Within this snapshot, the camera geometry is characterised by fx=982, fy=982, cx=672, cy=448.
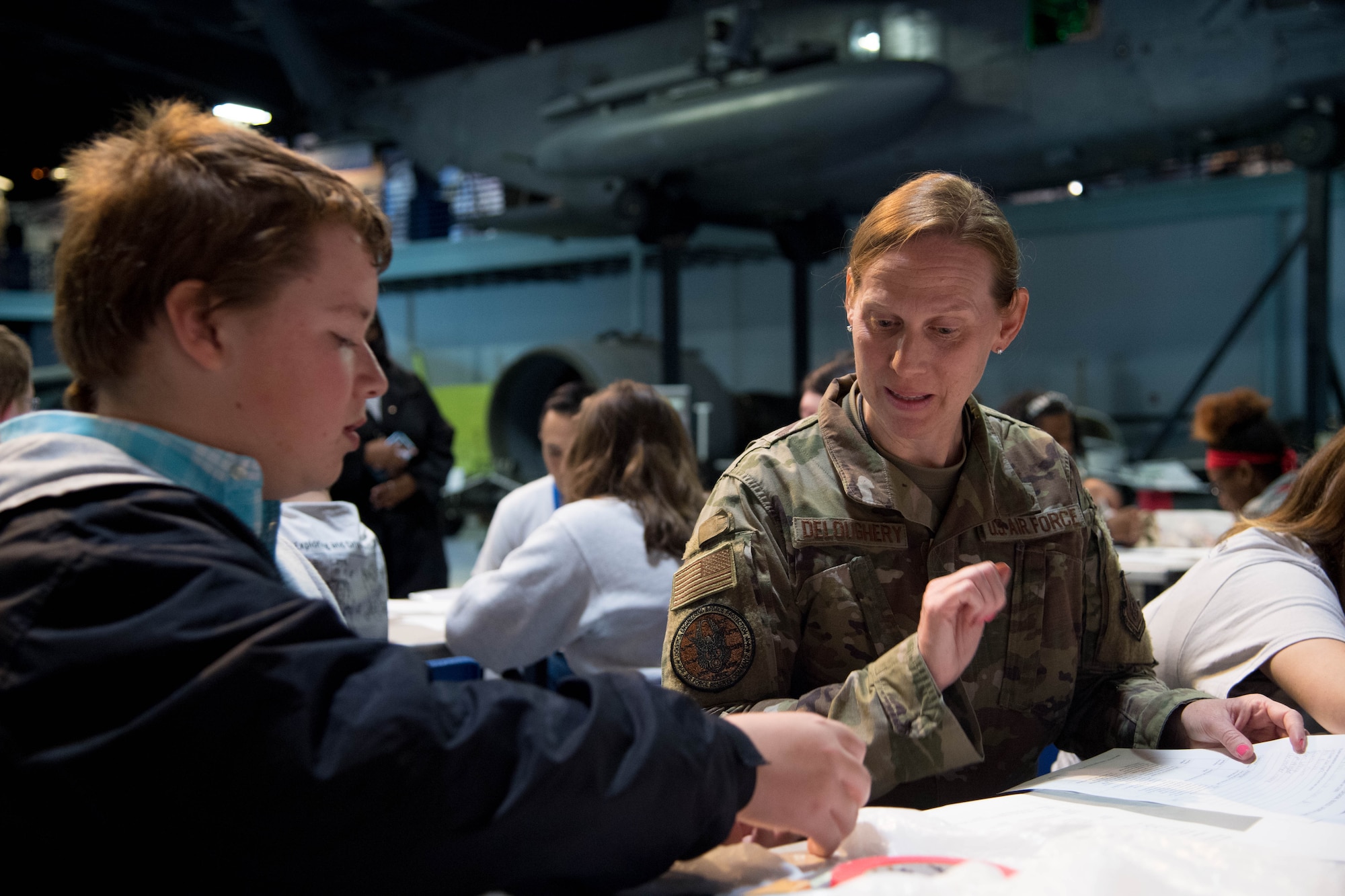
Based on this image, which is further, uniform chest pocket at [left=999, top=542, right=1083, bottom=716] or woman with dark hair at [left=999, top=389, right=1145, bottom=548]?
woman with dark hair at [left=999, top=389, right=1145, bottom=548]

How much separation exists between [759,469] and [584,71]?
743cm

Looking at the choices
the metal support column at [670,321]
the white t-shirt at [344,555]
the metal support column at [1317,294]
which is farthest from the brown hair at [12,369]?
the metal support column at [1317,294]

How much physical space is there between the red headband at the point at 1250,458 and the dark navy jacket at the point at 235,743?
307 centimetres

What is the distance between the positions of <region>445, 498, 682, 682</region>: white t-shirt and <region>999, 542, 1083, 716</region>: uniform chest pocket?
0.90 m

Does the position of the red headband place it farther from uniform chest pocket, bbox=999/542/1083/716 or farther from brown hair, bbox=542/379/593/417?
uniform chest pocket, bbox=999/542/1083/716

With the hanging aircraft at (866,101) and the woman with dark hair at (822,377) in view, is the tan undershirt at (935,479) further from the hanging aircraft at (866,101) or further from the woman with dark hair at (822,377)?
the hanging aircraft at (866,101)

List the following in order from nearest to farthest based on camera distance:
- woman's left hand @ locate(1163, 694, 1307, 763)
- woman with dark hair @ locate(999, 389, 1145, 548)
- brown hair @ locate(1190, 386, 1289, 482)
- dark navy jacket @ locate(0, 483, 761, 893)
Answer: dark navy jacket @ locate(0, 483, 761, 893), woman's left hand @ locate(1163, 694, 1307, 763), brown hair @ locate(1190, 386, 1289, 482), woman with dark hair @ locate(999, 389, 1145, 548)

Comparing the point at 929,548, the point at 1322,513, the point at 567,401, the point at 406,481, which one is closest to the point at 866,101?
the point at 567,401

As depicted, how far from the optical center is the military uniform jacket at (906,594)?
108cm

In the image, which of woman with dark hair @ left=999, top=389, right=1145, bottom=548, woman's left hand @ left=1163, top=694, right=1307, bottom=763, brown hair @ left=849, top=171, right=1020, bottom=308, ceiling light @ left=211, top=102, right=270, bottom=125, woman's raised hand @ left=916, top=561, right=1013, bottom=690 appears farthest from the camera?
ceiling light @ left=211, top=102, right=270, bottom=125

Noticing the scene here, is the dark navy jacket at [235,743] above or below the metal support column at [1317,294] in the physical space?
below

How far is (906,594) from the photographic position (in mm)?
1164

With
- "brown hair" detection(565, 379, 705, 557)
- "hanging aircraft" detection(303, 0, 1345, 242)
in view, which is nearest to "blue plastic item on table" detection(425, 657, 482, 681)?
"brown hair" detection(565, 379, 705, 557)

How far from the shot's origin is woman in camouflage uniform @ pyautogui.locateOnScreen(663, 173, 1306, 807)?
1.09 m
